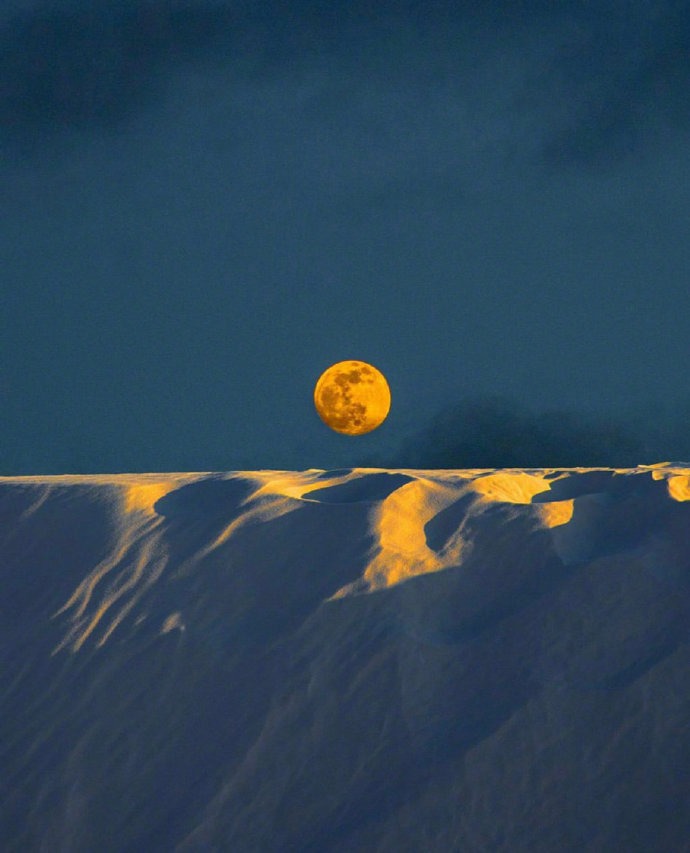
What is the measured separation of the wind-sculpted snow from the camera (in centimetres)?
220

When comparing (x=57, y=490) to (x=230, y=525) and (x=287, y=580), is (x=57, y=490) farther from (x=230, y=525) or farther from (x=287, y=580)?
(x=287, y=580)

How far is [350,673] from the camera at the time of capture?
251 centimetres

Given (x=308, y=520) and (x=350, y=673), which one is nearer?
(x=350, y=673)

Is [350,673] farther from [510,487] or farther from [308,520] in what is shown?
[510,487]

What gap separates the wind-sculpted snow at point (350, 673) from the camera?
220cm

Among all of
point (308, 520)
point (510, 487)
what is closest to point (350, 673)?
point (308, 520)

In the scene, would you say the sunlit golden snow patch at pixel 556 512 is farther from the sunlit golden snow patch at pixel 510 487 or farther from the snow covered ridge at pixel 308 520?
the sunlit golden snow patch at pixel 510 487

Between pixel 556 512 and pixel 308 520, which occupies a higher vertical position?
pixel 308 520

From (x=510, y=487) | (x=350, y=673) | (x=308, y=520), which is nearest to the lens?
(x=350, y=673)

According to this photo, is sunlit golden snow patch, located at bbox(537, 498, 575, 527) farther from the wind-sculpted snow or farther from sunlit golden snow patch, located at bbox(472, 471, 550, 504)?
sunlit golden snow patch, located at bbox(472, 471, 550, 504)

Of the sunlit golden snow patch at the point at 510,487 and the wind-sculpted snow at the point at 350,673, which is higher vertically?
the sunlit golden snow patch at the point at 510,487

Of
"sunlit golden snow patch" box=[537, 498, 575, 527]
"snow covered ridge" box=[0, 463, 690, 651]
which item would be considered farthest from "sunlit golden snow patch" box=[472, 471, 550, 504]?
"sunlit golden snow patch" box=[537, 498, 575, 527]

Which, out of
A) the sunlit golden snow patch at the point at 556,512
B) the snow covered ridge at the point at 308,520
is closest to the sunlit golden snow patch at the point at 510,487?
the snow covered ridge at the point at 308,520

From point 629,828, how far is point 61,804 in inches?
64.0
